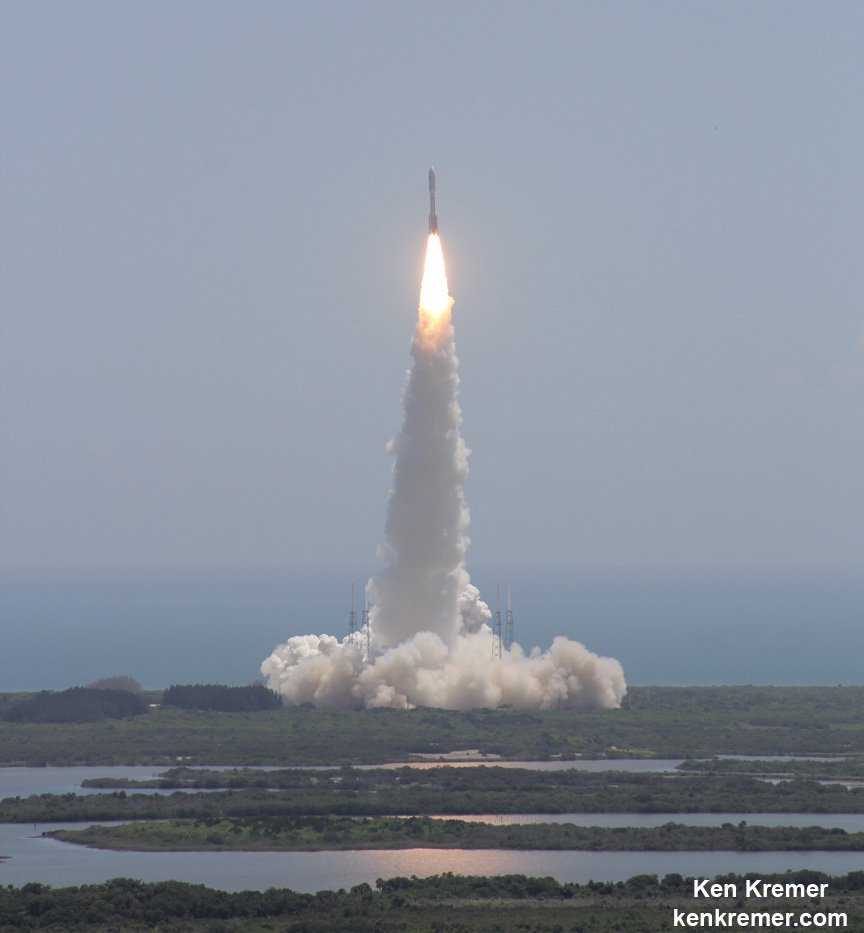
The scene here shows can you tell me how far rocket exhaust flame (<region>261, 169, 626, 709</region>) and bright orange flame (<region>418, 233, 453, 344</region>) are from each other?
2.4 inches

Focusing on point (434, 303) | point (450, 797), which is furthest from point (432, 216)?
point (450, 797)

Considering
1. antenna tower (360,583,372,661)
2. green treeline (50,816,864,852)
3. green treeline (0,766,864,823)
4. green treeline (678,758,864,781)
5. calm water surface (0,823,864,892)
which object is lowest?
calm water surface (0,823,864,892)

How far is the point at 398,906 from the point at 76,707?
53.8 metres

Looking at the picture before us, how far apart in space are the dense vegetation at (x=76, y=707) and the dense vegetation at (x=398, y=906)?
47.2 meters

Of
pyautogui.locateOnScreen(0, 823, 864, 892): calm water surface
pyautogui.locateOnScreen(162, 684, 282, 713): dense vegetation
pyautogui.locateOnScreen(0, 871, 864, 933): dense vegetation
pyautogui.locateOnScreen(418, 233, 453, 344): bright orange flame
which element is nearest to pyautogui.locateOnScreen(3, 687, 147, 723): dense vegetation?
pyautogui.locateOnScreen(162, 684, 282, 713): dense vegetation

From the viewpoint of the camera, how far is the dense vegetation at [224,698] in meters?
100

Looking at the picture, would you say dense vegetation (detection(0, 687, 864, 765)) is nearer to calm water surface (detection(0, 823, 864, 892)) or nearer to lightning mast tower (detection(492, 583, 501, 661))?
lightning mast tower (detection(492, 583, 501, 661))

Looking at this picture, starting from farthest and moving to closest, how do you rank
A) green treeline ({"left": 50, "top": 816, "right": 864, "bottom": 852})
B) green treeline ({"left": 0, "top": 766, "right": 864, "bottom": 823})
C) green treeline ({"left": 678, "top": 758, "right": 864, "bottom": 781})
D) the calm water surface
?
green treeline ({"left": 678, "top": 758, "right": 864, "bottom": 781}) → green treeline ({"left": 0, "top": 766, "right": 864, "bottom": 823}) → green treeline ({"left": 50, "top": 816, "right": 864, "bottom": 852}) → the calm water surface

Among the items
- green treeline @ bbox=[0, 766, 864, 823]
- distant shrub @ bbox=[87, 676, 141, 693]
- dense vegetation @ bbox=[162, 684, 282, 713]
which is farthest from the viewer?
distant shrub @ bbox=[87, 676, 141, 693]

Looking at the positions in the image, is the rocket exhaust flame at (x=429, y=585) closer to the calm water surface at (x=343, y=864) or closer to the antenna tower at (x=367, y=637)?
the antenna tower at (x=367, y=637)

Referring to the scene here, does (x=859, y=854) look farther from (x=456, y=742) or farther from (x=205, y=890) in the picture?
(x=456, y=742)

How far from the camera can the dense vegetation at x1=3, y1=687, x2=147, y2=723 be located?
97.6 m

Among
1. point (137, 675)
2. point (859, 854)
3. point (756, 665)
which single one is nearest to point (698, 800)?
point (859, 854)

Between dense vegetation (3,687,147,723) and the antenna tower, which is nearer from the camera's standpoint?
dense vegetation (3,687,147,723)
